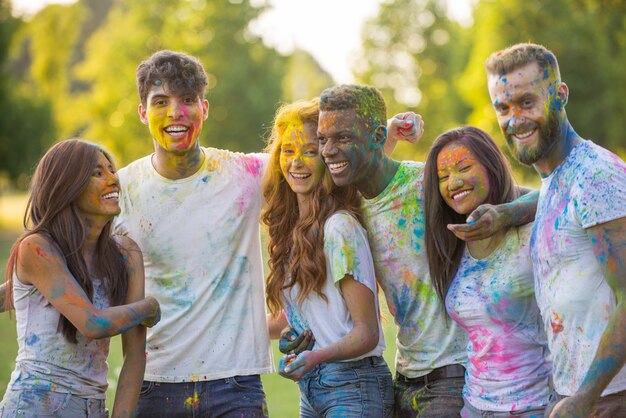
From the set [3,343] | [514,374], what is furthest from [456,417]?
[3,343]


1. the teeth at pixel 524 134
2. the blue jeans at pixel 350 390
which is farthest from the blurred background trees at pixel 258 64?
the teeth at pixel 524 134

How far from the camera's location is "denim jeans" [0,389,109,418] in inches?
152

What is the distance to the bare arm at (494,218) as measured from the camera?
13.2 feet

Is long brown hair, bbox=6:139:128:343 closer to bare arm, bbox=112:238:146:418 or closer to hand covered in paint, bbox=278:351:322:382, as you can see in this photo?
bare arm, bbox=112:238:146:418

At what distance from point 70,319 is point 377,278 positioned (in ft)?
5.28

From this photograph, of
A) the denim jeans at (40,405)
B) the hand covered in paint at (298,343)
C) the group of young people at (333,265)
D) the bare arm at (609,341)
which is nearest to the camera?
the bare arm at (609,341)

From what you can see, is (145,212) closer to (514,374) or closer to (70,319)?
(70,319)

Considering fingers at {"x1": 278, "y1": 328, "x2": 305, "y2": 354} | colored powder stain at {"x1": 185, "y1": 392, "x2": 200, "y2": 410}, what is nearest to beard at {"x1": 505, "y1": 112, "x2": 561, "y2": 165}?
fingers at {"x1": 278, "y1": 328, "x2": 305, "y2": 354}

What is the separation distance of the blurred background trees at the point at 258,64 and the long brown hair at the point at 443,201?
851 inches

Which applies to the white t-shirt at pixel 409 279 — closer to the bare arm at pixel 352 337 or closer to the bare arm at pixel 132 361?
the bare arm at pixel 352 337

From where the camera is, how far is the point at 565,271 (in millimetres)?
3555

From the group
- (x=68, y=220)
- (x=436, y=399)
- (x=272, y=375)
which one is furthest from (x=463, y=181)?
(x=272, y=375)

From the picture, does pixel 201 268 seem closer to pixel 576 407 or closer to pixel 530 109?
pixel 530 109

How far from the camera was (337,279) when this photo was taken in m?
4.19
